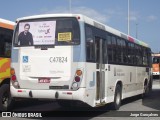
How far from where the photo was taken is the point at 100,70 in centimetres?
1175

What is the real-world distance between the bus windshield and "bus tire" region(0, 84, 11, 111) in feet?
6.45

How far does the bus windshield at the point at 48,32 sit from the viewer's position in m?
10.6

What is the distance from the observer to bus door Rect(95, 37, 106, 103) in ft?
37.6

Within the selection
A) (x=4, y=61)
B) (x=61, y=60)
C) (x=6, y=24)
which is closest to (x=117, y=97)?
(x=61, y=60)

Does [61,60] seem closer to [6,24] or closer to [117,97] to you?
[6,24]

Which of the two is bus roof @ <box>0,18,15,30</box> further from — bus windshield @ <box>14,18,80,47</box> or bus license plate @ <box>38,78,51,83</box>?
bus license plate @ <box>38,78,51,83</box>

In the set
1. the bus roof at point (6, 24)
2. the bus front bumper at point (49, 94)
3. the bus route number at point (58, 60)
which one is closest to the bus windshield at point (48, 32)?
the bus route number at point (58, 60)

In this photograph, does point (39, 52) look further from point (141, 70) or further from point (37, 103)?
point (141, 70)

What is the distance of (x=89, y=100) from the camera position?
10.6m

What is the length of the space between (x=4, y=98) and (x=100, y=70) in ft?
11.4

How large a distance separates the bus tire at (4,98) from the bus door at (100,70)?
327 cm

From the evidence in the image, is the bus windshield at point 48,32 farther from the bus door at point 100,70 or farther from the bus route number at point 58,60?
the bus door at point 100,70

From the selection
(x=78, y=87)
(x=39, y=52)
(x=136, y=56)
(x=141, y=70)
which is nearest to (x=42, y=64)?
(x=39, y=52)

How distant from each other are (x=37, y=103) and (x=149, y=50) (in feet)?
26.1
